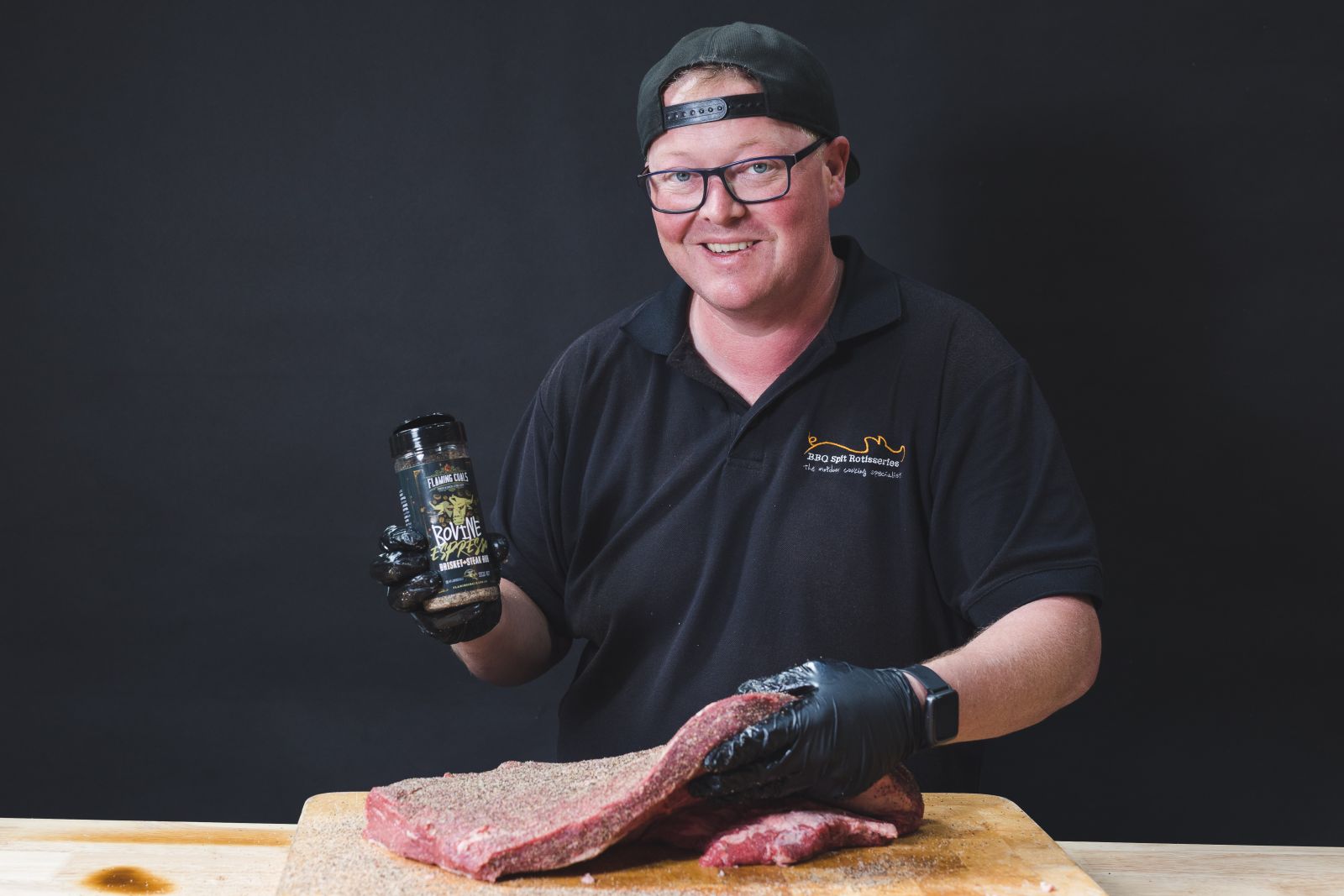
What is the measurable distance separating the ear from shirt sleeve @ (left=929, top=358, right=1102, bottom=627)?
40 cm

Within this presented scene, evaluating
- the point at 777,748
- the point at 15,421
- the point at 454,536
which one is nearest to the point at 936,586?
the point at 777,748

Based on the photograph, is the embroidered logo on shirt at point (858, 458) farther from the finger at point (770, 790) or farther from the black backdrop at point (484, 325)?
the black backdrop at point (484, 325)

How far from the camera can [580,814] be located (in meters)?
1.52

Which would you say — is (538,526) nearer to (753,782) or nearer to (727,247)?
(727,247)

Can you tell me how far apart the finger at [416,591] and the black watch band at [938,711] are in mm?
650

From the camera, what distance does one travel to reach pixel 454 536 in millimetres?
1715

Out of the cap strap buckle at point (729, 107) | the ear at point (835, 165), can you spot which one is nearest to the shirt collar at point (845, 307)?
the ear at point (835, 165)

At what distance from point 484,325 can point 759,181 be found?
1019 millimetres

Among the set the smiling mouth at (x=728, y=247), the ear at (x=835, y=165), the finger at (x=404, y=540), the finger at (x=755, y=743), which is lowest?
the finger at (x=755, y=743)

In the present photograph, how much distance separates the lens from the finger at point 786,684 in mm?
1617

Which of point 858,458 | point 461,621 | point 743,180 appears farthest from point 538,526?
point 743,180

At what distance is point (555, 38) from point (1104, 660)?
176 cm

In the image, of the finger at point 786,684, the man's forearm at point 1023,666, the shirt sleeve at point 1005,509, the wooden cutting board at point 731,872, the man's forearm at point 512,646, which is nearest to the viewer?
the wooden cutting board at point 731,872

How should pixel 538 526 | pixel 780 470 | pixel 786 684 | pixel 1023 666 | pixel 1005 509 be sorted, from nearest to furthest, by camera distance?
1. pixel 786 684
2. pixel 1023 666
3. pixel 1005 509
4. pixel 780 470
5. pixel 538 526
